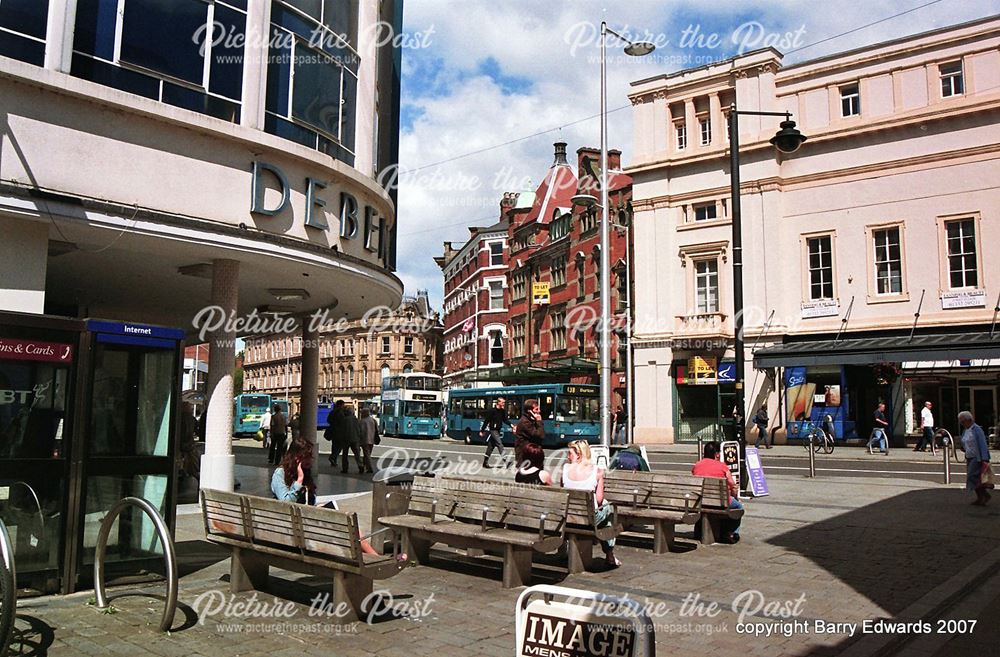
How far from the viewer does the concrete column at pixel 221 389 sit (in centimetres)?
1345

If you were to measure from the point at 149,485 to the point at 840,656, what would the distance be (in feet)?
21.3

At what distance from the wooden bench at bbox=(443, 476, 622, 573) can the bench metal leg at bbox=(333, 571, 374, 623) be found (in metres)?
2.41

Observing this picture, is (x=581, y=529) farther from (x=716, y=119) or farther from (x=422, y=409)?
(x=422, y=409)

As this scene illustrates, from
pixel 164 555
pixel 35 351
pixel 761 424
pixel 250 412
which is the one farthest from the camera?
pixel 250 412

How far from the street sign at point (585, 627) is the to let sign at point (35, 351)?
17.9 feet

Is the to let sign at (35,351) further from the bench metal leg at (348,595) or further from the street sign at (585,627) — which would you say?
the street sign at (585,627)

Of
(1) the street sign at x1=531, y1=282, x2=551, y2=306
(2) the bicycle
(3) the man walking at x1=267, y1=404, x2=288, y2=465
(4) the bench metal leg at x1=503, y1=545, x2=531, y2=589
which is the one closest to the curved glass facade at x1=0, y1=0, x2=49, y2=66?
(4) the bench metal leg at x1=503, y1=545, x2=531, y2=589

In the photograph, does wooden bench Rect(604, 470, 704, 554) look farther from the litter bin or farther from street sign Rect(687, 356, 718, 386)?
street sign Rect(687, 356, 718, 386)

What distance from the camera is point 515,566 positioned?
7.99 metres

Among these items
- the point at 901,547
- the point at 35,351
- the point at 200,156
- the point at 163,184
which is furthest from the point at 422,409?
the point at 35,351

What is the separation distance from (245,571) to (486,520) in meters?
2.49

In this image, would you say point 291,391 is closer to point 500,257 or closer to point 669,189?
point 500,257

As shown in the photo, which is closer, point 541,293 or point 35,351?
point 35,351

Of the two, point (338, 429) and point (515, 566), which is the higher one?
point (338, 429)
